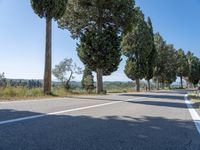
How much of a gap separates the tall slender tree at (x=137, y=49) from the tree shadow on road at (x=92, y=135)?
139 feet

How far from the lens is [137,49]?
166ft

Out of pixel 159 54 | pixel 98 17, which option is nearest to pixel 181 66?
pixel 159 54

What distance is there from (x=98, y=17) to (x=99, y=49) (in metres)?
3.16

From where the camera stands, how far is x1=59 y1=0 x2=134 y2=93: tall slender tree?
99.8 feet

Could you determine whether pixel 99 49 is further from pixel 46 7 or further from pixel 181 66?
pixel 181 66

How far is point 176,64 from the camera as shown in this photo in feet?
301

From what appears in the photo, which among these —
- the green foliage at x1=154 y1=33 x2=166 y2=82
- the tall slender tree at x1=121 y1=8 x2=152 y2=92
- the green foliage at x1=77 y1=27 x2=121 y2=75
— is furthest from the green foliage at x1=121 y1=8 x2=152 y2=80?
the green foliage at x1=154 y1=33 x2=166 y2=82

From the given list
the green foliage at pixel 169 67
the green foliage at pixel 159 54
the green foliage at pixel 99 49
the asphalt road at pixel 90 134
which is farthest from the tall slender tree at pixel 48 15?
the green foliage at pixel 169 67

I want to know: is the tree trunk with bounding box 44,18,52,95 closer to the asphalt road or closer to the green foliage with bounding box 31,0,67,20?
the green foliage with bounding box 31,0,67,20

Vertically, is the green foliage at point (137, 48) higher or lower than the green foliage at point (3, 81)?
higher

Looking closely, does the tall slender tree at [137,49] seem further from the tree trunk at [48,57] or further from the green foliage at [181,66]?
the green foliage at [181,66]

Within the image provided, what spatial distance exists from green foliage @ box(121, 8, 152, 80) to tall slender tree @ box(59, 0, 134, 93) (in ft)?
58.5

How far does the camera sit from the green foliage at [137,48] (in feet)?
165

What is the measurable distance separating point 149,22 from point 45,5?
1461 inches
